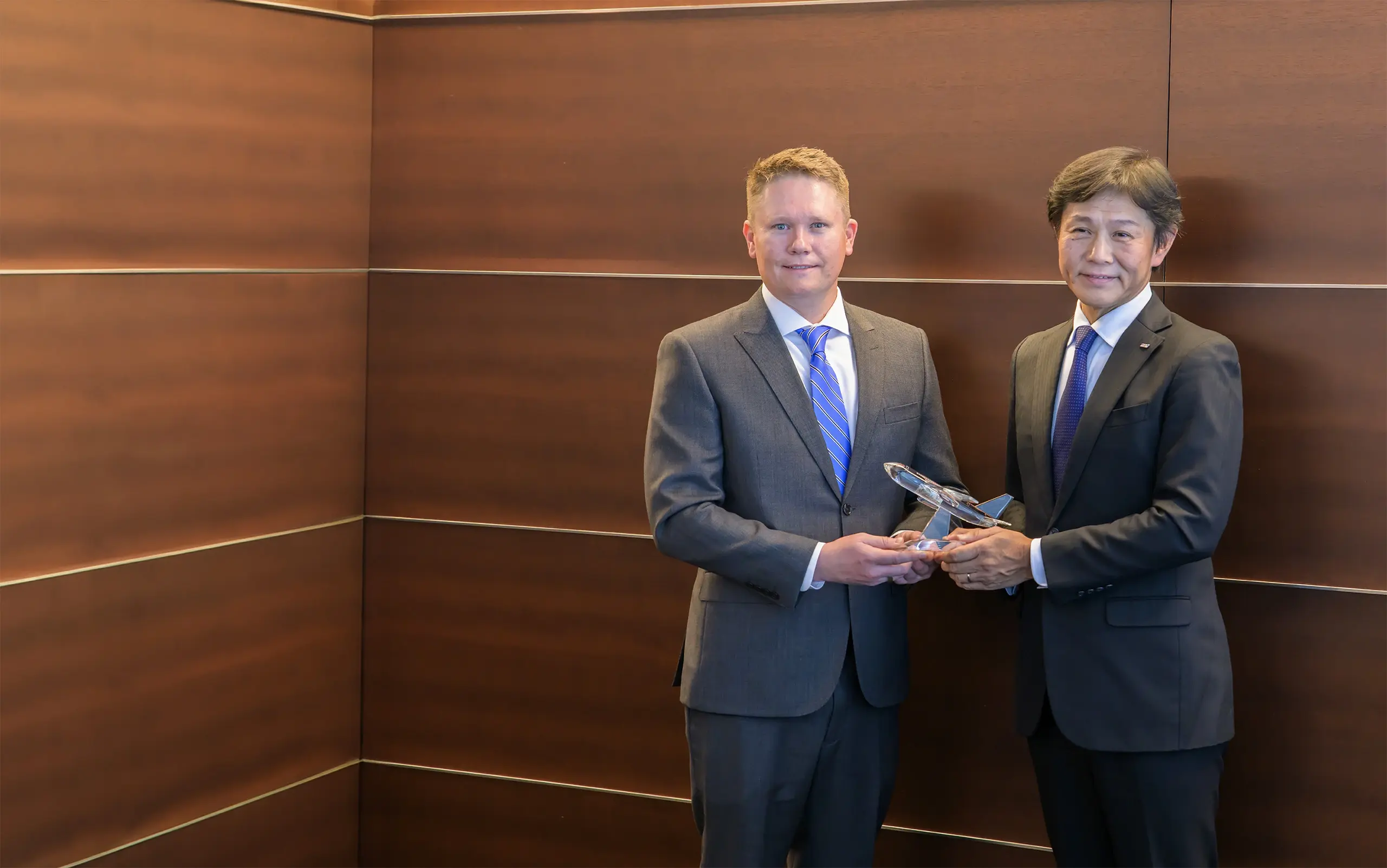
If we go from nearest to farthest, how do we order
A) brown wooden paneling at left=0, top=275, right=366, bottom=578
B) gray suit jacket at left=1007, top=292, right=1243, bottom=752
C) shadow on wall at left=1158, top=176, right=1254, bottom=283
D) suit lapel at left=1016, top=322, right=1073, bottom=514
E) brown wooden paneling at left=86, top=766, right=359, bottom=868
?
1. gray suit jacket at left=1007, top=292, right=1243, bottom=752
2. suit lapel at left=1016, top=322, right=1073, bottom=514
3. brown wooden paneling at left=0, top=275, right=366, bottom=578
4. shadow on wall at left=1158, top=176, right=1254, bottom=283
5. brown wooden paneling at left=86, top=766, right=359, bottom=868

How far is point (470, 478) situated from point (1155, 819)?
1921mm

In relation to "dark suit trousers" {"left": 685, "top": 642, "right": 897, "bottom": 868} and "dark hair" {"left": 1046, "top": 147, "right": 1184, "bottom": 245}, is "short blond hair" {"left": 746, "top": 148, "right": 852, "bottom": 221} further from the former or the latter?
"dark suit trousers" {"left": 685, "top": 642, "right": 897, "bottom": 868}

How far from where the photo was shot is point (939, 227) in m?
3.09

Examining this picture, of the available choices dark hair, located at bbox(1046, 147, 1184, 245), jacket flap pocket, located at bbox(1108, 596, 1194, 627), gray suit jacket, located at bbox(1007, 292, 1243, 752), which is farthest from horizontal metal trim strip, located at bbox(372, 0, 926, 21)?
jacket flap pocket, located at bbox(1108, 596, 1194, 627)

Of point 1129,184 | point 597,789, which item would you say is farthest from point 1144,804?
point 597,789

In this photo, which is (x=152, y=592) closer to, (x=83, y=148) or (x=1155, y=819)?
(x=83, y=148)

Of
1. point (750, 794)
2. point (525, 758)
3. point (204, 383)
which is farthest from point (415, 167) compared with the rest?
point (750, 794)

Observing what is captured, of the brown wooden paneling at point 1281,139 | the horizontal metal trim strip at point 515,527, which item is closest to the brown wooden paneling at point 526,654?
the horizontal metal trim strip at point 515,527

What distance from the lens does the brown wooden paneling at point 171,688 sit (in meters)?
2.78

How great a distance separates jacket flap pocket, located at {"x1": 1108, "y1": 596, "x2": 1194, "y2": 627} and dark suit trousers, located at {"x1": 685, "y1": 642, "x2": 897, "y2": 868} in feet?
1.62

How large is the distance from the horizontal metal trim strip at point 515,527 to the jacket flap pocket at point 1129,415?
1.26m

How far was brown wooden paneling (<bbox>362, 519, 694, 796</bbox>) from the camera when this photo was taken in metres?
3.40

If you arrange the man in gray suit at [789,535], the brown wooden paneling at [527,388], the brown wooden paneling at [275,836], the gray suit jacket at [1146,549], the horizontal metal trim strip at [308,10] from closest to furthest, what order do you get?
1. the gray suit jacket at [1146,549]
2. the man in gray suit at [789,535]
3. the brown wooden paneling at [275,836]
4. the horizontal metal trim strip at [308,10]
5. the brown wooden paneling at [527,388]

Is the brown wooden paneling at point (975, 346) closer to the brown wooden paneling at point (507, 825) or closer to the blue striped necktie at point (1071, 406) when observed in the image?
the blue striped necktie at point (1071, 406)
